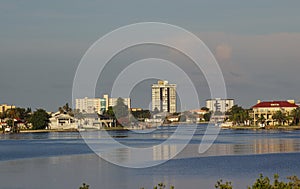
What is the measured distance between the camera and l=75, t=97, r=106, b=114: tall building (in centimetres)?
14251

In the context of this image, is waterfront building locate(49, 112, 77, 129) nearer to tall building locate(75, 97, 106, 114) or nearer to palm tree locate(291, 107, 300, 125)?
tall building locate(75, 97, 106, 114)

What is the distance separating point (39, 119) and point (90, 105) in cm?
3680

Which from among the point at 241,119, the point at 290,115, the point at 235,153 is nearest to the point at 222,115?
the point at 241,119

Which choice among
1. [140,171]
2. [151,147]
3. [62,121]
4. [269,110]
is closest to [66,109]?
[62,121]

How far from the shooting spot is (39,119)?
117312mm

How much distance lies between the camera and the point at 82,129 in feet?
396

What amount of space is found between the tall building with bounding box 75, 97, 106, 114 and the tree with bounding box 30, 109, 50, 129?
2166cm

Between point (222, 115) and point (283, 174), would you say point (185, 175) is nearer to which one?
point (283, 174)

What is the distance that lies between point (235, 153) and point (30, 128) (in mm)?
82892

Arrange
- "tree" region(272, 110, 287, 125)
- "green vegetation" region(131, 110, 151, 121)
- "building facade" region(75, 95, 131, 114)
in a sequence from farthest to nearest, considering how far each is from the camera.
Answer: "green vegetation" region(131, 110, 151, 121) → "building facade" region(75, 95, 131, 114) → "tree" region(272, 110, 287, 125)

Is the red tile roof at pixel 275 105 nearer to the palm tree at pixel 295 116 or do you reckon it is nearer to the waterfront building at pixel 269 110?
the waterfront building at pixel 269 110

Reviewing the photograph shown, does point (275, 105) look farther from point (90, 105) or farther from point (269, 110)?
point (90, 105)

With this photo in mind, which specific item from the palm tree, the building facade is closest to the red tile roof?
the palm tree

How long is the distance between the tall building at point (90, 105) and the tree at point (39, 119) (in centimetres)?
2166
